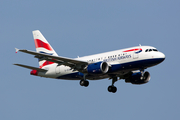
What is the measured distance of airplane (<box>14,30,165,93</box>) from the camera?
182 feet

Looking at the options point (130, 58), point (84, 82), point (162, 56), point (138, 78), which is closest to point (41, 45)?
point (84, 82)

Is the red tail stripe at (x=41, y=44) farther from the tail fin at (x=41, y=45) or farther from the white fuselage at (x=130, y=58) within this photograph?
the white fuselage at (x=130, y=58)

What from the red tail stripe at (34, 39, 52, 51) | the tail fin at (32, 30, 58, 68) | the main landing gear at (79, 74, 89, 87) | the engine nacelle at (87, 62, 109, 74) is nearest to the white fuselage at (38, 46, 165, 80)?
the engine nacelle at (87, 62, 109, 74)

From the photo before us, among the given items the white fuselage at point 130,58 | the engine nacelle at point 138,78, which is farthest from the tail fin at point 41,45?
the engine nacelle at point 138,78

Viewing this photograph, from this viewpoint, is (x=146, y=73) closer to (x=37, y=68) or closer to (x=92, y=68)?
(x=92, y=68)

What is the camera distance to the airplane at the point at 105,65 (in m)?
55.3

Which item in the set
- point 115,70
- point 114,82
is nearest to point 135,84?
point 114,82

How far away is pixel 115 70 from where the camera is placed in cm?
5653

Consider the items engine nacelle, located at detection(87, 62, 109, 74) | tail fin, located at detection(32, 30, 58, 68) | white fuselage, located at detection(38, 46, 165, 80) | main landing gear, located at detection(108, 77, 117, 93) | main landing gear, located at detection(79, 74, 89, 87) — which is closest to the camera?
white fuselage, located at detection(38, 46, 165, 80)

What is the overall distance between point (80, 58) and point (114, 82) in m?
7.12

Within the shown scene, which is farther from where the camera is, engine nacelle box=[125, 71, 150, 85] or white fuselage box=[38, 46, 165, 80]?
engine nacelle box=[125, 71, 150, 85]

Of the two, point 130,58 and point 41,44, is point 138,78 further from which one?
point 41,44

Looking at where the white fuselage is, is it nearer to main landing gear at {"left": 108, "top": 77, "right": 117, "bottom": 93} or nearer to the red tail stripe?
main landing gear at {"left": 108, "top": 77, "right": 117, "bottom": 93}

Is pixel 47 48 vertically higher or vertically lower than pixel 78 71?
higher
